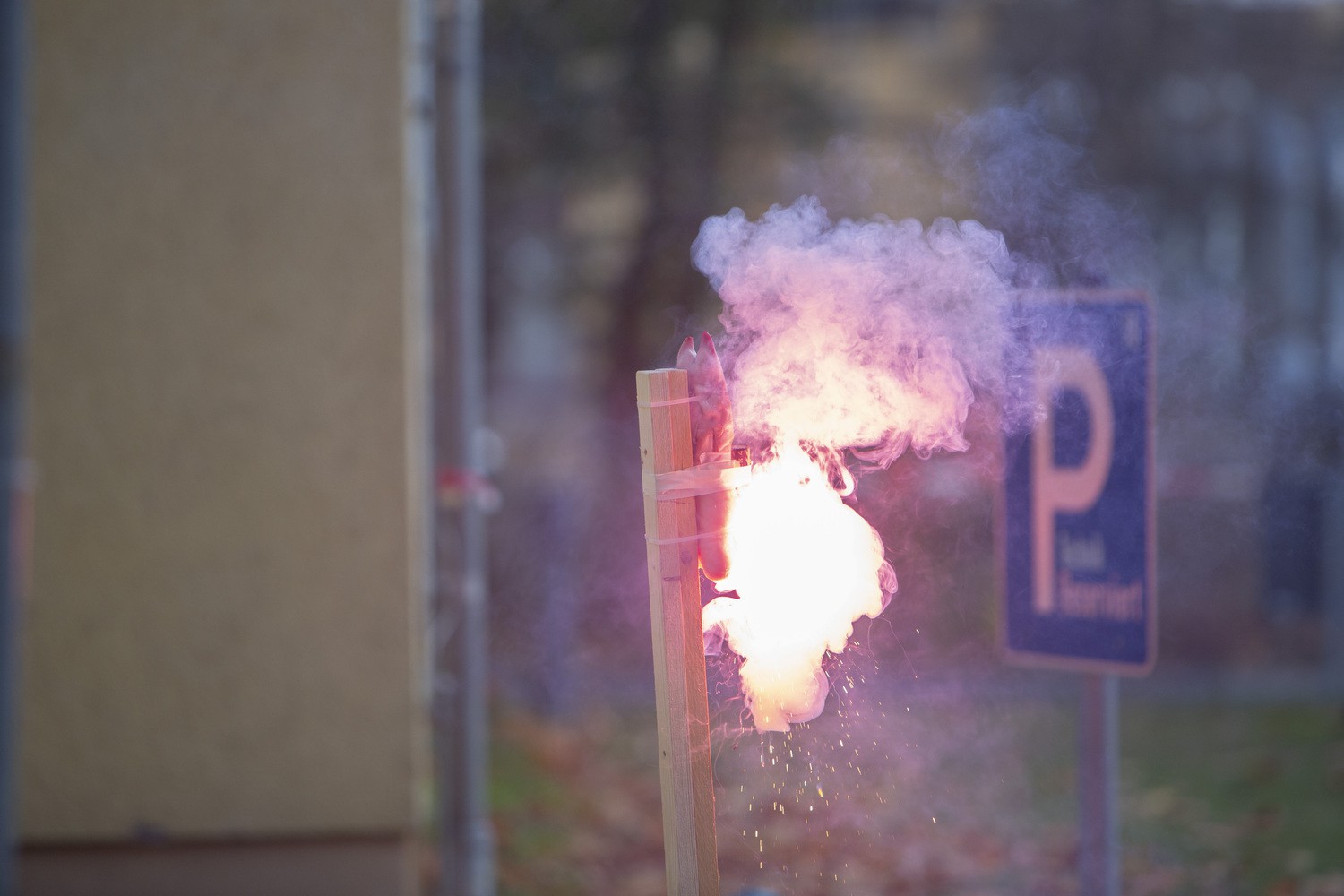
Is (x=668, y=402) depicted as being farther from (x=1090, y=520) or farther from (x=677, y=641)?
(x=1090, y=520)

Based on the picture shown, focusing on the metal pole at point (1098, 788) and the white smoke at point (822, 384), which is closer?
the white smoke at point (822, 384)

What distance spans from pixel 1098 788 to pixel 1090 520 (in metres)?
0.55

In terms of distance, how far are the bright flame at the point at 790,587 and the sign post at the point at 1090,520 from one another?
0.47 meters

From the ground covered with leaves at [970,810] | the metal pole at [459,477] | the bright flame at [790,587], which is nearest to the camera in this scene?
the bright flame at [790,587]

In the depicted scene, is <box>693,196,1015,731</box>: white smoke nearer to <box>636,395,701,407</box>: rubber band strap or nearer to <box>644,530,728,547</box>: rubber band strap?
<box>644,530,728,547</box>: rubber band strap

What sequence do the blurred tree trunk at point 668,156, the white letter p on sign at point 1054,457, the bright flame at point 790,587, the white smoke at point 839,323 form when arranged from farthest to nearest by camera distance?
the blurred tree trunk at point 668,156 < the white letter p on sign at point 1054,457 < the white smoke at point 839,323 < the bright flame at point 790,587

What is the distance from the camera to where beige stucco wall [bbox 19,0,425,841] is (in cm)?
471

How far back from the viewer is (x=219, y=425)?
4.75m

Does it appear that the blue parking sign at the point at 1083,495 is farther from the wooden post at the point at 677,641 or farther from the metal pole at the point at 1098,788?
the wooden post at the point at 677,641

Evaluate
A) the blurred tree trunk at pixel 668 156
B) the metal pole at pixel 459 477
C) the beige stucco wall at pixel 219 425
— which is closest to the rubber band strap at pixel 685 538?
the metal pole at pixel 459 477

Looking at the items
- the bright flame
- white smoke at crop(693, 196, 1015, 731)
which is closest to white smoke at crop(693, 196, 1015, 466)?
white smoke at crop(693, 196, 1015, 731)

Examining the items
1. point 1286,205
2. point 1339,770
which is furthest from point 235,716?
point 1286,205

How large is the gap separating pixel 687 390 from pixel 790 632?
52 cm

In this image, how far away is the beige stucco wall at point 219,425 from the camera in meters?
4.71
